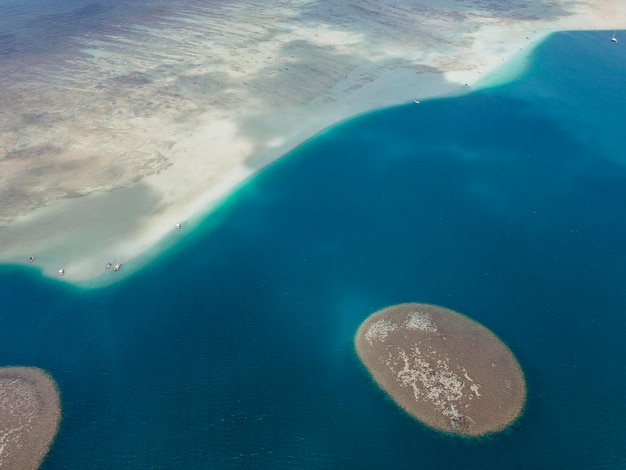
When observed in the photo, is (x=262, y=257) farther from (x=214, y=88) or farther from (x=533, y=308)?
(x=214, y=88)

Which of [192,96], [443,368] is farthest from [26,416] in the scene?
[192,96]

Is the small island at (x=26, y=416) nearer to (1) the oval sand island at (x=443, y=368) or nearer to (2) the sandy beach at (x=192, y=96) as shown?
(2) the sandy beach at (x=192, y=96)

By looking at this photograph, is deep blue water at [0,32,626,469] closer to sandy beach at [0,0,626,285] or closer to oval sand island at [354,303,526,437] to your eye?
Result: oval sand island at [354,303,526,437]

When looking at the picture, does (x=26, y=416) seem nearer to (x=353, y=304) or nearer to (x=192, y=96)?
(x=353, y=304)

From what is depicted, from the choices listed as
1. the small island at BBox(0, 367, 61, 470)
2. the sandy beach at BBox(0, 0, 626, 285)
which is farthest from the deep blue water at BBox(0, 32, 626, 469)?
the sandy beach at BBox(0, 0, 626, 285)

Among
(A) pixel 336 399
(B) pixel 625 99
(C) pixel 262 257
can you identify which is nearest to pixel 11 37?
(C) pixel 262 257

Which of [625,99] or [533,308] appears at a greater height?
[625,99]
